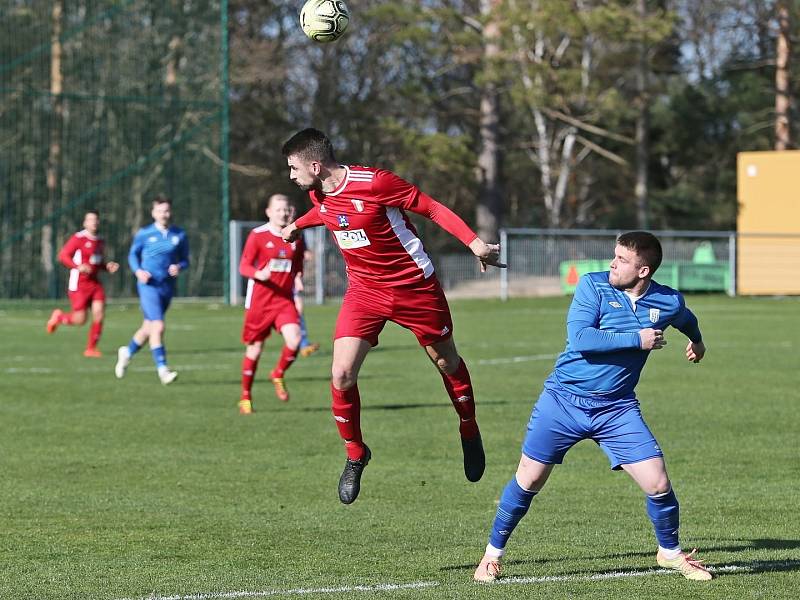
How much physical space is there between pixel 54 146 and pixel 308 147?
28.4m

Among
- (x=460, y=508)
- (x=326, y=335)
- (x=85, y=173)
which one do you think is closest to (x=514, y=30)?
(x=85, y=173)

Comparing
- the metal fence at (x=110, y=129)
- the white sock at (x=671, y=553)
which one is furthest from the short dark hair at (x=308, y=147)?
the metal fence at (x=110, y=129)

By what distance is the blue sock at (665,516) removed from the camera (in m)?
6.59

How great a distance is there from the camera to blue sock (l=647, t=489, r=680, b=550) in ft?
21.6

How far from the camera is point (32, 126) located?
35156 millimetres

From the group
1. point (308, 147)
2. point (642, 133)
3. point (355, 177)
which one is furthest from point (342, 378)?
point (642, 133)

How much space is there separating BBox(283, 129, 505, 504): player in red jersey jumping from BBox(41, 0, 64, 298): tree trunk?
27296 millimetres

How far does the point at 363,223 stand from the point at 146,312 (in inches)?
357

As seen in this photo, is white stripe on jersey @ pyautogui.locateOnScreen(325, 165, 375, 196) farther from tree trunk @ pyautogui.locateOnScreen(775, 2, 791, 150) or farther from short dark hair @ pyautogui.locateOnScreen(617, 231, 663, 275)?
tree trunk @ pyautogui.locateOnScreen(775, 2, 791, 150)

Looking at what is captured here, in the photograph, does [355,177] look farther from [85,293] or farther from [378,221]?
[85,293]

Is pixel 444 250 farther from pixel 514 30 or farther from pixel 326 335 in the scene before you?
pixel 326 335

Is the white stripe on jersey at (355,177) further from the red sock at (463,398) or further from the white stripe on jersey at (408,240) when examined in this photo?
the red sock at (463,398)

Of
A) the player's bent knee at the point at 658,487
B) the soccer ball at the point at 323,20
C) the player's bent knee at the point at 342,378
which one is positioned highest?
the soccer ball at the point at 323,20

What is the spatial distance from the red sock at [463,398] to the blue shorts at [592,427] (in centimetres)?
205
